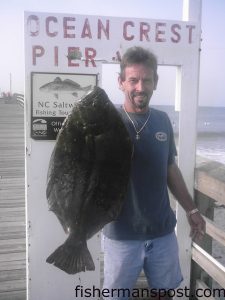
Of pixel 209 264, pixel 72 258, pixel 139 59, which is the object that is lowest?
pixel 209 264

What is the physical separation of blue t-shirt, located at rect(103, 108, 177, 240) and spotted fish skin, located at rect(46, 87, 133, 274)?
0.35m

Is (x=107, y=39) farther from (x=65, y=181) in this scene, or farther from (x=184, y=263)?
(x=184, y=263)

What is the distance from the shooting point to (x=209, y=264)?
3490 mm

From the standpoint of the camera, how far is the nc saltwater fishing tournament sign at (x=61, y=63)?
3221mm

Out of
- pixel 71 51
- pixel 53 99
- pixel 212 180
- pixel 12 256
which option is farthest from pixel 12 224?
pixel 212 180

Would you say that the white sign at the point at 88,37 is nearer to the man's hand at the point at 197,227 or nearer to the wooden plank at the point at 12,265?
the man's hand at the point at 197,227

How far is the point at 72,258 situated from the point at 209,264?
156cm

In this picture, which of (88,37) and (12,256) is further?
(12,256)

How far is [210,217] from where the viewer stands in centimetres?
370

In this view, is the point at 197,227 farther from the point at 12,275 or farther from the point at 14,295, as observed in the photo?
the point at 12,275

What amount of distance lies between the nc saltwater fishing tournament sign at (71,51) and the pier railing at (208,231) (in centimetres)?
102

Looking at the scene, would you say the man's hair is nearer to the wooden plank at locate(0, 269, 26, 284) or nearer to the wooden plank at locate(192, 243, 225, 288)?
the wooden plank at locate(192, 243, 225, 288)

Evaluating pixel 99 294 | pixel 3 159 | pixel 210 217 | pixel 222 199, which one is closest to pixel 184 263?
pixel 210 217

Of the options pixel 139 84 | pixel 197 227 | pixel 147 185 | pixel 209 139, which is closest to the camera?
pixel 139 84
